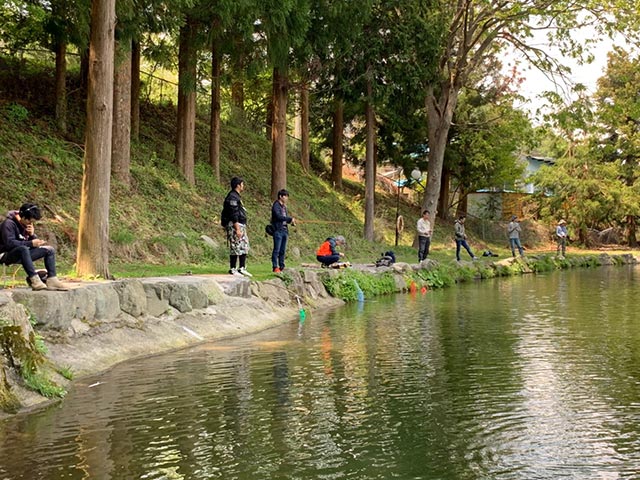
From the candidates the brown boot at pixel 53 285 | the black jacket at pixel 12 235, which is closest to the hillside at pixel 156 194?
the black jacket at pixel 12 235

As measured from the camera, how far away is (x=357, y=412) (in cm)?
720

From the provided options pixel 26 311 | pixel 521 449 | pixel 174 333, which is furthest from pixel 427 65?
pixel 521 449

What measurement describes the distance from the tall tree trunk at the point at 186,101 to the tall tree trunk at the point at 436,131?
33.5ft

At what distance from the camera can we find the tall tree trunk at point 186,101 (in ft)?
73.0

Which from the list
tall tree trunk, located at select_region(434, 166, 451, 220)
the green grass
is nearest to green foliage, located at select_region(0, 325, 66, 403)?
A: the green grass

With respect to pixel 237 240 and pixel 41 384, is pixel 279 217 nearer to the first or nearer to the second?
pixel 237 240

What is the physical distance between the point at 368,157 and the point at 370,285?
448 inches

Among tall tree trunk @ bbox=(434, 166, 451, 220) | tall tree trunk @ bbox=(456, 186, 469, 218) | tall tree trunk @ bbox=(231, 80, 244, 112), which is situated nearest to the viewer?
tall tree trunk @ bbox=(231, 80, 244, 112)

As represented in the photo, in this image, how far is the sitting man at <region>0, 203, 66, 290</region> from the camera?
388 inches

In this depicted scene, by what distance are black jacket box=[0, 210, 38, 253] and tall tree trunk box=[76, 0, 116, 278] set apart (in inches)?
73.8

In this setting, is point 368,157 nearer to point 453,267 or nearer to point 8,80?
point 453,267

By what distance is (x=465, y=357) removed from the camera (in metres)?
10.1

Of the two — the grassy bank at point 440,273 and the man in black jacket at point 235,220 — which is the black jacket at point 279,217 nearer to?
the man in black jacket at point 235,220

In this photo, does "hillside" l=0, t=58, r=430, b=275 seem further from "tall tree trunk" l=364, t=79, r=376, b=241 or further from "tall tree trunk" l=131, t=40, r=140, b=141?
"tall tree trunk" l=364, t=79, r=376, b=241
